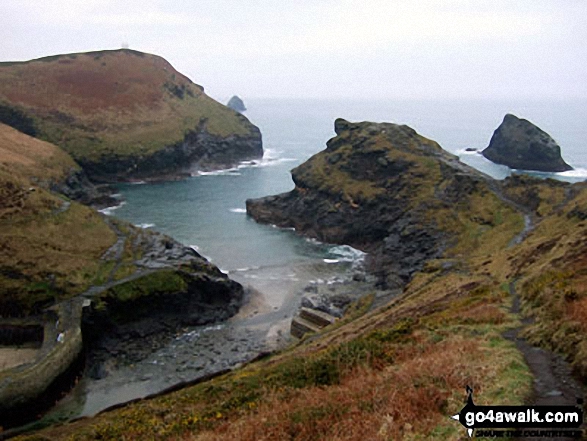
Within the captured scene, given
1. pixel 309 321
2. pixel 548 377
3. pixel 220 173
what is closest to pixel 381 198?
pixel 309 321

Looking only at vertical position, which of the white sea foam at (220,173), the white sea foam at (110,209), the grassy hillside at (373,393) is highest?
the grassy hillside at (373,393)

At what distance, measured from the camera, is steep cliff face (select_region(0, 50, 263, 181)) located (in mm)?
162625

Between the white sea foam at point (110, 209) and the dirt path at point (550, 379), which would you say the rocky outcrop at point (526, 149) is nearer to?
the white sea foam at point (110, 209)

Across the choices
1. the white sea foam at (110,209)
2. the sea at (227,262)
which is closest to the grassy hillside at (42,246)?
the sea at (227,262)

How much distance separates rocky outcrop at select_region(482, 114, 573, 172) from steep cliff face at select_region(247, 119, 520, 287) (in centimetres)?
6916

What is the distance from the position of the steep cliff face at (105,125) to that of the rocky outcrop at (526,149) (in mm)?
98034

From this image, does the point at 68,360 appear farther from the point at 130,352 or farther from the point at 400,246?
the point at 400,246

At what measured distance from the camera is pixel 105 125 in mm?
175000

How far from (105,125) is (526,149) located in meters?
147

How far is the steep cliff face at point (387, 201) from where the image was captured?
9006 centimetres

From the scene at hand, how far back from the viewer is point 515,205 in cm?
9362

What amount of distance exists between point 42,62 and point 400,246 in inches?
6721

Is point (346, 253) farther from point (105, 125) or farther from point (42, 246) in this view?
point (105, 125)

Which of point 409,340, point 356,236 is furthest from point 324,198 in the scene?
point 409,340
